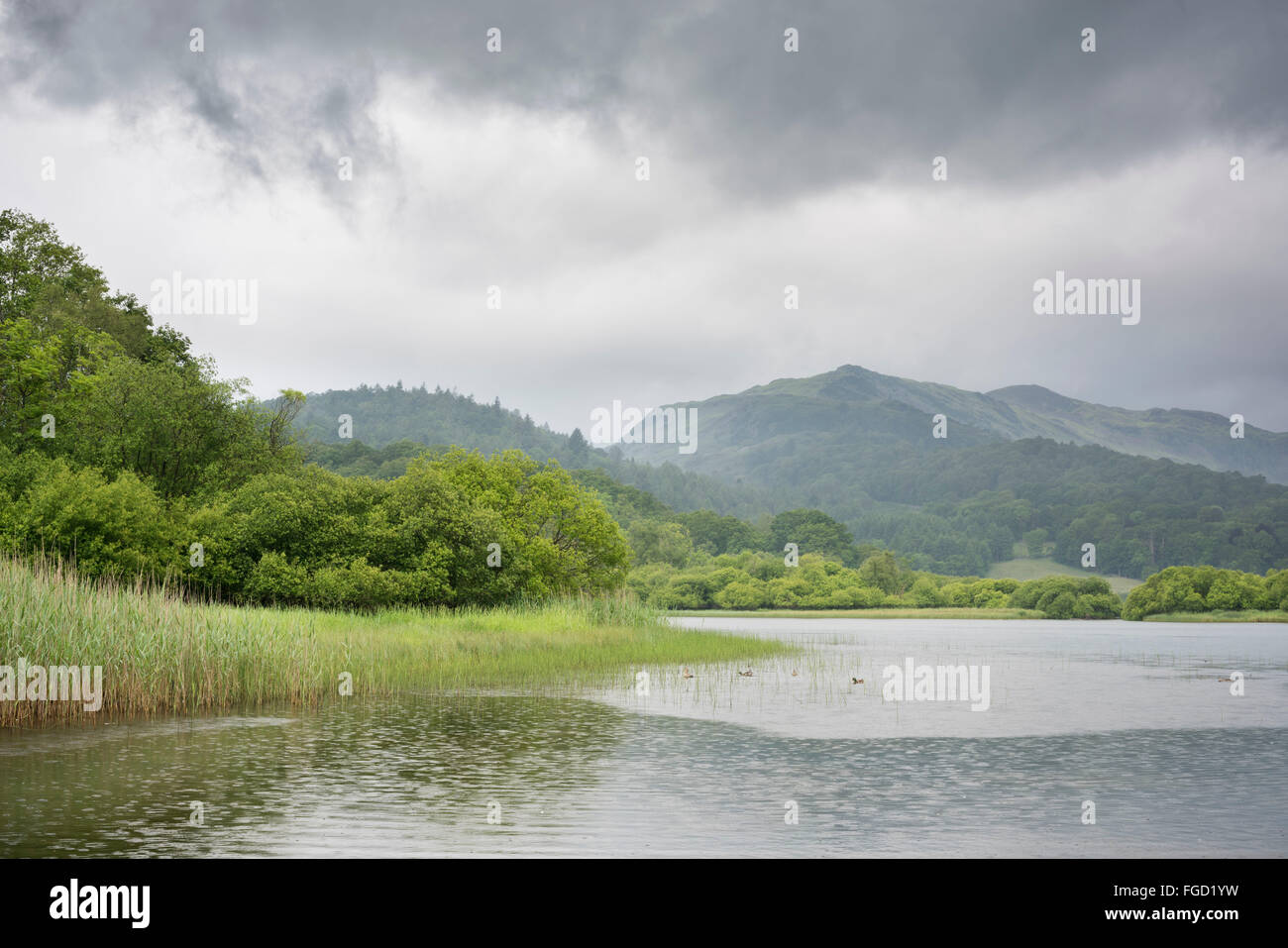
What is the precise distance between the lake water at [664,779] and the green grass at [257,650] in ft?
5.20

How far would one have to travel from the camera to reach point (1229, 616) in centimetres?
10594

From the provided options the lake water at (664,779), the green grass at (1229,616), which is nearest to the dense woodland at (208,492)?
the lake water at (664,779)

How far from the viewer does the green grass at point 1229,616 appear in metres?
104

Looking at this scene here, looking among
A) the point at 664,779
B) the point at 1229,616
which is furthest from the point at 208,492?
the point at 1229,616

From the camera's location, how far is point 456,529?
44.7 m

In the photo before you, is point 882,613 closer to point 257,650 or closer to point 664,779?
point 257,650

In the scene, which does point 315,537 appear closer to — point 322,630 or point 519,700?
point 322,630

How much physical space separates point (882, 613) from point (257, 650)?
10836cm

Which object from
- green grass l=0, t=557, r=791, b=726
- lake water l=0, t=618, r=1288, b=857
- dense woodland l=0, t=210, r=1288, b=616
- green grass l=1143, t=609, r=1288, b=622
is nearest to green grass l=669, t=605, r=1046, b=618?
green grass l=1143, t=609, r=1288, b=622

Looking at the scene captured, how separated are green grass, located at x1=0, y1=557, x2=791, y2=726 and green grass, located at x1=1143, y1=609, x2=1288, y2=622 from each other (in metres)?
86.6

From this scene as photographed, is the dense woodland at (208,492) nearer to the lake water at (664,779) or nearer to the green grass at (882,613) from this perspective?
the lake water at (664,779)

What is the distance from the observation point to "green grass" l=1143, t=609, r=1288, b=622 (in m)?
104
